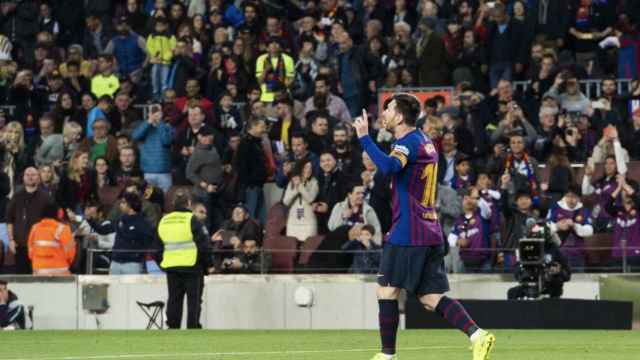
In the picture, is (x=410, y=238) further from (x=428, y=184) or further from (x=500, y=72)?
(x=500, y=72)

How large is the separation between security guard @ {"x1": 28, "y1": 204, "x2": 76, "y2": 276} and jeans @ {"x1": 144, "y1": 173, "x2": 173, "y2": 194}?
192 cm

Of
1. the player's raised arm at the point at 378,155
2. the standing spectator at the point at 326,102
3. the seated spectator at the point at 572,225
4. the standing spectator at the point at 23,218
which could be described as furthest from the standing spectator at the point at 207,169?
the player's raised arm at the point at 378,155

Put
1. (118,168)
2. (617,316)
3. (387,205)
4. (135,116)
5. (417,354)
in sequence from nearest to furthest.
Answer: (417,354)
(617,316)
(387,205)
(118,168)
(135,116)

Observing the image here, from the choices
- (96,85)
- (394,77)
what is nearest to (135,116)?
(96,85)

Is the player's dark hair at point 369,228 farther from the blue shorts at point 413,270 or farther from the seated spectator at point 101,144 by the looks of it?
the blue shorts at point 413,270

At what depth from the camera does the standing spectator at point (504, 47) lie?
1064 inches

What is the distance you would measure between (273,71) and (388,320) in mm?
14781

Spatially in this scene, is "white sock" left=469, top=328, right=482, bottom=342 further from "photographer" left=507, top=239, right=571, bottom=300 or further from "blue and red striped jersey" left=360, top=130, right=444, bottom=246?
"photographer" left=507, top=239, right=571, bottom=300

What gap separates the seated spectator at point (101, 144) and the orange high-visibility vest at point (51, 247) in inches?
84.0

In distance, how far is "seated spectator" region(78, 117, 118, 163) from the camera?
2636cm

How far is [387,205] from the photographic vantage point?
24031mm

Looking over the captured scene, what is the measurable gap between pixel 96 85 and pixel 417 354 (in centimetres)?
1513

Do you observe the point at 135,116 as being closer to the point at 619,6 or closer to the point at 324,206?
the point at 324,206

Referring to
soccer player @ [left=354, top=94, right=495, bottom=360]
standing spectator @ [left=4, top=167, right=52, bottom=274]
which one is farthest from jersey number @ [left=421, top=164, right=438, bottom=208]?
standing spectator @ [left=4, top=167, right=52, bottom=274]
